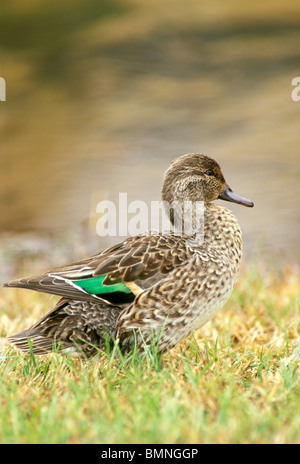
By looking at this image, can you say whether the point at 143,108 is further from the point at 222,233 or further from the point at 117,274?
the point at 117,274

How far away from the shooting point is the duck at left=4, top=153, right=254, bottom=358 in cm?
328

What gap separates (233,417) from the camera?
2.31 metres

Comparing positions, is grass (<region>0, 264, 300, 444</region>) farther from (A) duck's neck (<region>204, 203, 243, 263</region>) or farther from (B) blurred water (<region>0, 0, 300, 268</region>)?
(B) blurred water (<region>0, 0, 300, 268</region>)

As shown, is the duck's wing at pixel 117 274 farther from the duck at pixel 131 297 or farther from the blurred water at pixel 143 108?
the blurred water at pixel 143 108

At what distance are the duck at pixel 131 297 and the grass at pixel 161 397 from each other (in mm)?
113

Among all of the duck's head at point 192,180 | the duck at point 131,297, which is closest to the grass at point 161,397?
the duck at point 131,297

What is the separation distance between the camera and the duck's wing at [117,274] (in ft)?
10.7

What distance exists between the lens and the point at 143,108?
394 inches

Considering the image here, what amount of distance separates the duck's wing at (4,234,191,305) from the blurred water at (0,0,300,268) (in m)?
3.28

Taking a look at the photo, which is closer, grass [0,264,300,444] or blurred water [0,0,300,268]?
grass [0,264,300,444]

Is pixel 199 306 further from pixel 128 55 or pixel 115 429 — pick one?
pixel 128 55

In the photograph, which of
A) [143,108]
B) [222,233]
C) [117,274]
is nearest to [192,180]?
[222,233]

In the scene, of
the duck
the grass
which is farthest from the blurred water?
the grass
